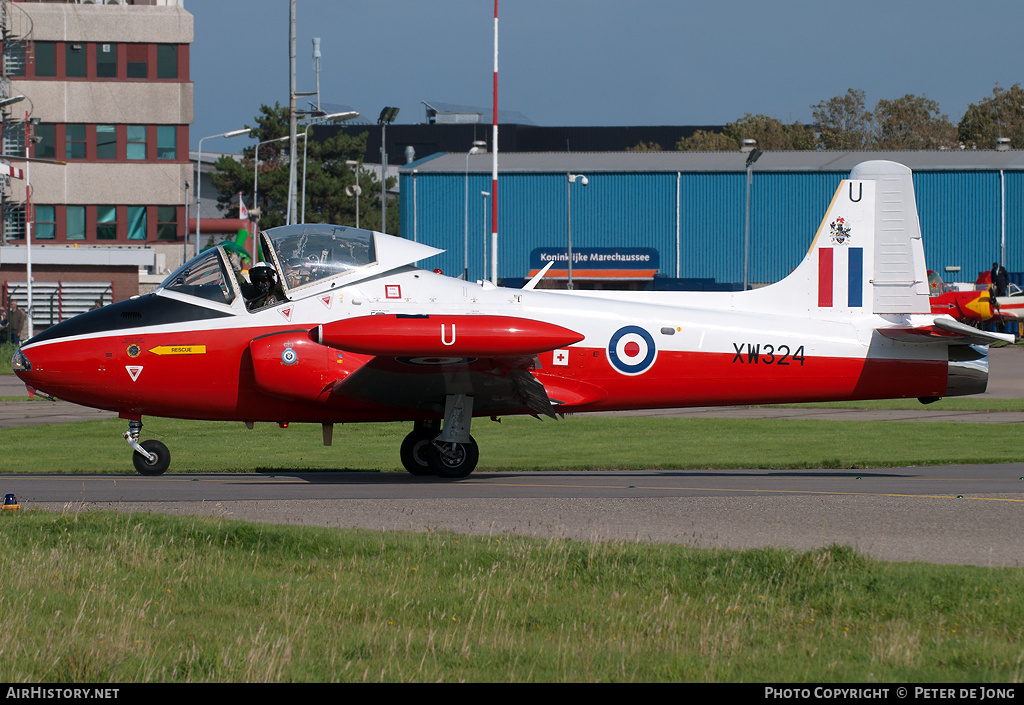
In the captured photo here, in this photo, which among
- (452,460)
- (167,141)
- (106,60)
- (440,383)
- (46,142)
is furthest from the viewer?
(167,141)

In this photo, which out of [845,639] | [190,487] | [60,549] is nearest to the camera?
[845,639]

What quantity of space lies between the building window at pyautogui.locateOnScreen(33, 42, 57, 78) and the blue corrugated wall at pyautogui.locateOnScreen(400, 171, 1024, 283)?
20.3 m

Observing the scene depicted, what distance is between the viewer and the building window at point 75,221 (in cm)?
6203

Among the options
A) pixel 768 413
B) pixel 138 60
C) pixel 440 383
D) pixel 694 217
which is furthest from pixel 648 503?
pixel 694 217

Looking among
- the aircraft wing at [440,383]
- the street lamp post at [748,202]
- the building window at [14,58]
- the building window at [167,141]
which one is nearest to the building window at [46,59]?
the building window at [14,58]

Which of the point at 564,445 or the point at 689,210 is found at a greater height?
the point at 689,210

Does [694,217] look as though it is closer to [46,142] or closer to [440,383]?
[46,142]

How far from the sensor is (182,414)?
13766mm

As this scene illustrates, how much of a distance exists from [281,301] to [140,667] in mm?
8050

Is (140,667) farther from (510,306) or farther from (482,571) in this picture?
(510,306)

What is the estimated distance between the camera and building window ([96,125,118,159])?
61.6 metres

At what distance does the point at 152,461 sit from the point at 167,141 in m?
52.0

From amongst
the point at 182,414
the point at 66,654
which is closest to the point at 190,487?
the point at 182,414

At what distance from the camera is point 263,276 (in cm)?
1345
